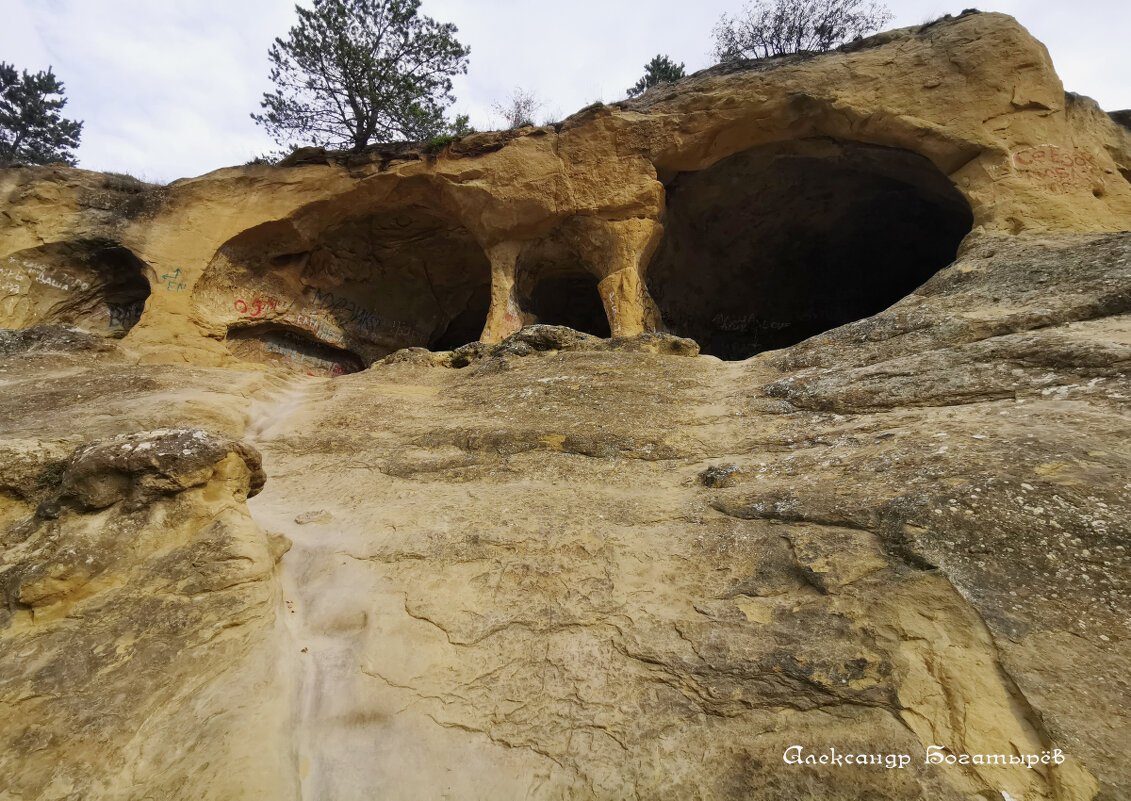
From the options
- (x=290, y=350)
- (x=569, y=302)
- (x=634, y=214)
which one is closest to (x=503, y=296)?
(x=634, y=214)

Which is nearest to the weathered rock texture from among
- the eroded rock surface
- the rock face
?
the rock face

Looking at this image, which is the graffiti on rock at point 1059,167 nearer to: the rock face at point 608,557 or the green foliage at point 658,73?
the rock face at point 608,557

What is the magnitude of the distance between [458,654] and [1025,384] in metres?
3.31

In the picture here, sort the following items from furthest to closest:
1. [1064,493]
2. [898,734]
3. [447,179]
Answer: [447,179]
[1064,493]
[898,734]

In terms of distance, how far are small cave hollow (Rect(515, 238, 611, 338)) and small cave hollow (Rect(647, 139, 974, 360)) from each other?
1.52m

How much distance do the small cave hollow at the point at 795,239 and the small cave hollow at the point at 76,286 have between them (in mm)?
9112

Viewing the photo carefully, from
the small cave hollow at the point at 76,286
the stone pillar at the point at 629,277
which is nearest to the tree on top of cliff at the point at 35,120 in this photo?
the small cave hollow at the point at 76,286

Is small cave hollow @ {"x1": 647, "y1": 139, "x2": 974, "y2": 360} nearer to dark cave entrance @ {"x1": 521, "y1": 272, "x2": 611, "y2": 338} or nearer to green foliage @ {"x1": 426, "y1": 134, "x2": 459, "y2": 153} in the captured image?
dark cave entrance @ {"x1": 521, "y1": 272, "x2": 611, "y2": 338}

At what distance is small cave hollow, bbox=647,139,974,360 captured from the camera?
970 centimetres

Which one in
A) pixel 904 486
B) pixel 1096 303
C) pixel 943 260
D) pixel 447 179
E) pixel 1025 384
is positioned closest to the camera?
pixel 904 486

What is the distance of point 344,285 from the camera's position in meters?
11.8

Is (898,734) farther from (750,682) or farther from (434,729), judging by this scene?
(434,729)

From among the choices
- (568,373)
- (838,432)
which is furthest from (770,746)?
(568,373)

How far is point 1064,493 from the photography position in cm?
227
